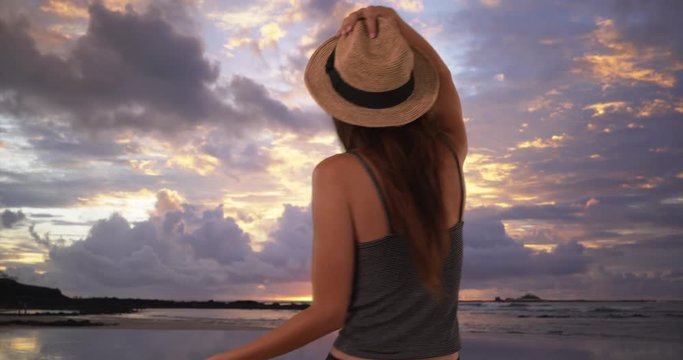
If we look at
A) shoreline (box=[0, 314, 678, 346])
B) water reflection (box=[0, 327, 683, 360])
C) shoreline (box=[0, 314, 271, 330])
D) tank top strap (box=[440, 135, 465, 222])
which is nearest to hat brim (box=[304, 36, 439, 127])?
tank top strap (box=[440, 135, 465, 222])

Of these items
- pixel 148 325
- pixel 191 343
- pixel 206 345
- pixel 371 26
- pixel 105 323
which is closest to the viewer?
pixel 371 26

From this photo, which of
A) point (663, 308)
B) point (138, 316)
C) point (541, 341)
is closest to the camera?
point (541, 341)

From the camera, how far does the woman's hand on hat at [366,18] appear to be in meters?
1.54

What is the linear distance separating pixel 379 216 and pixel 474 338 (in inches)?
556

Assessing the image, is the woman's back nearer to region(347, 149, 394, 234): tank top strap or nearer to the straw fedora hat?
region(347, 149, 394, 234): tank top strap

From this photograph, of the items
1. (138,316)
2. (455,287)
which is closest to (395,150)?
(455,287)

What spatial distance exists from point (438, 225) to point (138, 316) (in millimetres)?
19539

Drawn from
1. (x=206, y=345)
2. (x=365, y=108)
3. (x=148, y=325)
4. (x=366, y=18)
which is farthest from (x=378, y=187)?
(x=148, y=325)

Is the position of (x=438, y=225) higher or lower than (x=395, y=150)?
lower

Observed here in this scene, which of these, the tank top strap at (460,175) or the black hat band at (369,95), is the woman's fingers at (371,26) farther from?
the tank top strap at (460,175)

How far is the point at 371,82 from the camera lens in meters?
1.51

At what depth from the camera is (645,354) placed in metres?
13.2

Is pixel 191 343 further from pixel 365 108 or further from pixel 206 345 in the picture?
pixel 365 108

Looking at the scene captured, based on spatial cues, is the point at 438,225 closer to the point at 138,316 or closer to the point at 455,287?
the point at 455,287
